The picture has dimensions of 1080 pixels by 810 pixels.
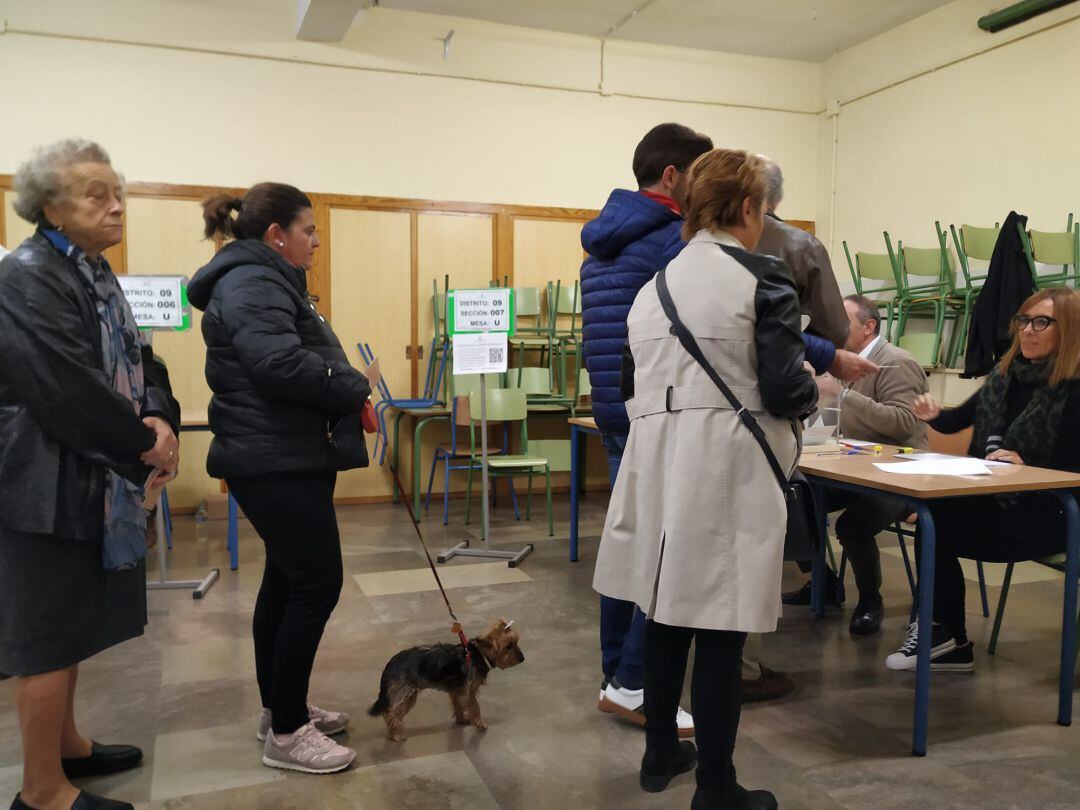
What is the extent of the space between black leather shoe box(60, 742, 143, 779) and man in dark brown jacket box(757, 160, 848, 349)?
2188 mm

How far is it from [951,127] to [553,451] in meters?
3.52

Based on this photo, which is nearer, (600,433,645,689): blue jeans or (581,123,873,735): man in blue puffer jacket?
(581,123,873,735): man in blue puffer jacket

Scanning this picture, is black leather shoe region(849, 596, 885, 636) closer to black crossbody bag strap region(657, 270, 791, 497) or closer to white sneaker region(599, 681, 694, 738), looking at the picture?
white sneaker region(599, 681, 694, 738)

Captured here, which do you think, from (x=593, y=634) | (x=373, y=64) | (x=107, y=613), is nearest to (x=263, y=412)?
(x=107, y=613)

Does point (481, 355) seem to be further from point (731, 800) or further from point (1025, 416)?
point (731, 800)

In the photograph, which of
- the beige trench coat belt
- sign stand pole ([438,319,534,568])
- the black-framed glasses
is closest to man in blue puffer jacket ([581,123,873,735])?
the beige trench coat belt

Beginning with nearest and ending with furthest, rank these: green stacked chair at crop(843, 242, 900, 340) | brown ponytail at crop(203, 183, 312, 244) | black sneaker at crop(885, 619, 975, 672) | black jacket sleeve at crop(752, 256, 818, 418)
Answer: black jacket sleeve at crop(752, 256, 818, 418) → brown ponytail at crop(203, 183, 312, 244) → black sneaker at crop(885, 619, 975, 672) → green stacked chair at crop(843, 242, 900, 340)

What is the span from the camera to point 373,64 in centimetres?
613

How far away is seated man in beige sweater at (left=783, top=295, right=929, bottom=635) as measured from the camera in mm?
3354

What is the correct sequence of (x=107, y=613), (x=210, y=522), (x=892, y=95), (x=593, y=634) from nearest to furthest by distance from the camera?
(x=107, y=613)
(x=593, y=634)
(x=210, y=522)
(x=892, y=95)

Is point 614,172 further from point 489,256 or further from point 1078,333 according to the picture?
point 1078,333

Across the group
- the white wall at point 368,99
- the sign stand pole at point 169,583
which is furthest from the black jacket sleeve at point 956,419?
the white wall at point 368,99

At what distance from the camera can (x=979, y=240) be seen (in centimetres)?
562

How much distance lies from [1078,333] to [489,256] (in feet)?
14.1
